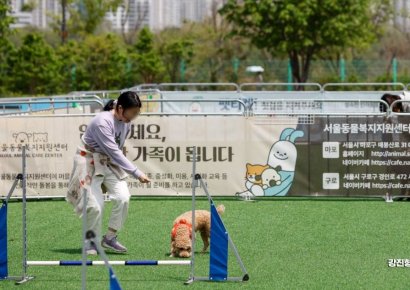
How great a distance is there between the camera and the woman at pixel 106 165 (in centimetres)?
1078

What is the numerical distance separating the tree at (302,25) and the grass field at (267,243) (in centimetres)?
2822

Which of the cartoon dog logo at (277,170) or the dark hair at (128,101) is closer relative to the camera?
the dark hair at (128,101)

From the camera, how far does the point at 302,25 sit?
144ft

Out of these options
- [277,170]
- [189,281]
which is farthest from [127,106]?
[277,170]

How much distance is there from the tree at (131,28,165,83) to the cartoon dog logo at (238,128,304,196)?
1193 inches

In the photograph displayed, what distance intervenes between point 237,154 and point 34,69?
28.3 m

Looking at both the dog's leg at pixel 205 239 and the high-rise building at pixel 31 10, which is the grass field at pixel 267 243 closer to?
the dog's leg at pixel 205 239

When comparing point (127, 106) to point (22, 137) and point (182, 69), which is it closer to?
point (22, 137)

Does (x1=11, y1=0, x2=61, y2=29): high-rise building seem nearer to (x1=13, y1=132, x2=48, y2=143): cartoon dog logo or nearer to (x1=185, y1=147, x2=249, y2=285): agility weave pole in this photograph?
(x1=13, y1=132, x2=48, y2=143): cartoon dog logo

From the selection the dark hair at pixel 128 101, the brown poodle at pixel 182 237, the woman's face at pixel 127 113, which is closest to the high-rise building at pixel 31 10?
the woman's face at pixel 127 113

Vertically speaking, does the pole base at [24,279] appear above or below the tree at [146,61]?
below

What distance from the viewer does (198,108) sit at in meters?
23.2

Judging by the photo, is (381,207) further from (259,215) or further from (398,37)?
(398,37)

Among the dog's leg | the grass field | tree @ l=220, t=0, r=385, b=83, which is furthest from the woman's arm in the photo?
tree @ l=220, t=0, r=385, b=83
